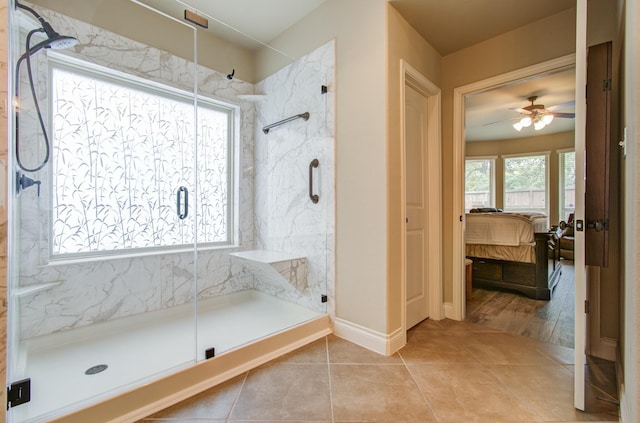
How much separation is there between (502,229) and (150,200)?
3807 mm

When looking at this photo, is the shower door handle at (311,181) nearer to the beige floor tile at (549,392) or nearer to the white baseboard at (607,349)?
the beige floor tile at (549,392)

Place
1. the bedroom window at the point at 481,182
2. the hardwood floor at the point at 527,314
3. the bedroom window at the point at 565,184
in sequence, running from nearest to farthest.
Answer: the hardwood floor at the point at 527,314
the bedroom window at the point at 565,184
the bedroom window at the point at 481,182

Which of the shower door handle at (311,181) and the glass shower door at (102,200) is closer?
the glass shower door at (102,200)

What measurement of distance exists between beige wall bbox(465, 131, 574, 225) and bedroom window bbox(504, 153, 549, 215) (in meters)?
0.11

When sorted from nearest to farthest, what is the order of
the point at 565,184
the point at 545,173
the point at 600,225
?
the point at 600,225 → the point at 565,184 → the point at 545,173

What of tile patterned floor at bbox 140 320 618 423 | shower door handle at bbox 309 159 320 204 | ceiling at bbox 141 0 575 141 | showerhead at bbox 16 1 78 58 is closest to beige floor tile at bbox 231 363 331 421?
tile patterned floor at bbox 140 320 618 423

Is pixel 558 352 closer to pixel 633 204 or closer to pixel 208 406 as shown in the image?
pixel 633 204

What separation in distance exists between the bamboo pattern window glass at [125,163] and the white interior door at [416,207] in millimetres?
1851

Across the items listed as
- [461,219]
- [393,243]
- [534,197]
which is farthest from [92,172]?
[534,197]

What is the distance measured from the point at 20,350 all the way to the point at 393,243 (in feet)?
7.29

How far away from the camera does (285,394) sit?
1.54 m

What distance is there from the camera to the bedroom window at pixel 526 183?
6.72 metres

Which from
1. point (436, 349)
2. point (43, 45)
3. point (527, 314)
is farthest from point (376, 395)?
point (43, 45)

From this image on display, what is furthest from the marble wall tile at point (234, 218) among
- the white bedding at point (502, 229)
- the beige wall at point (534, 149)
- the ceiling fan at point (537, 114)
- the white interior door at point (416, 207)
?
the beige wall at point (534, 149)
